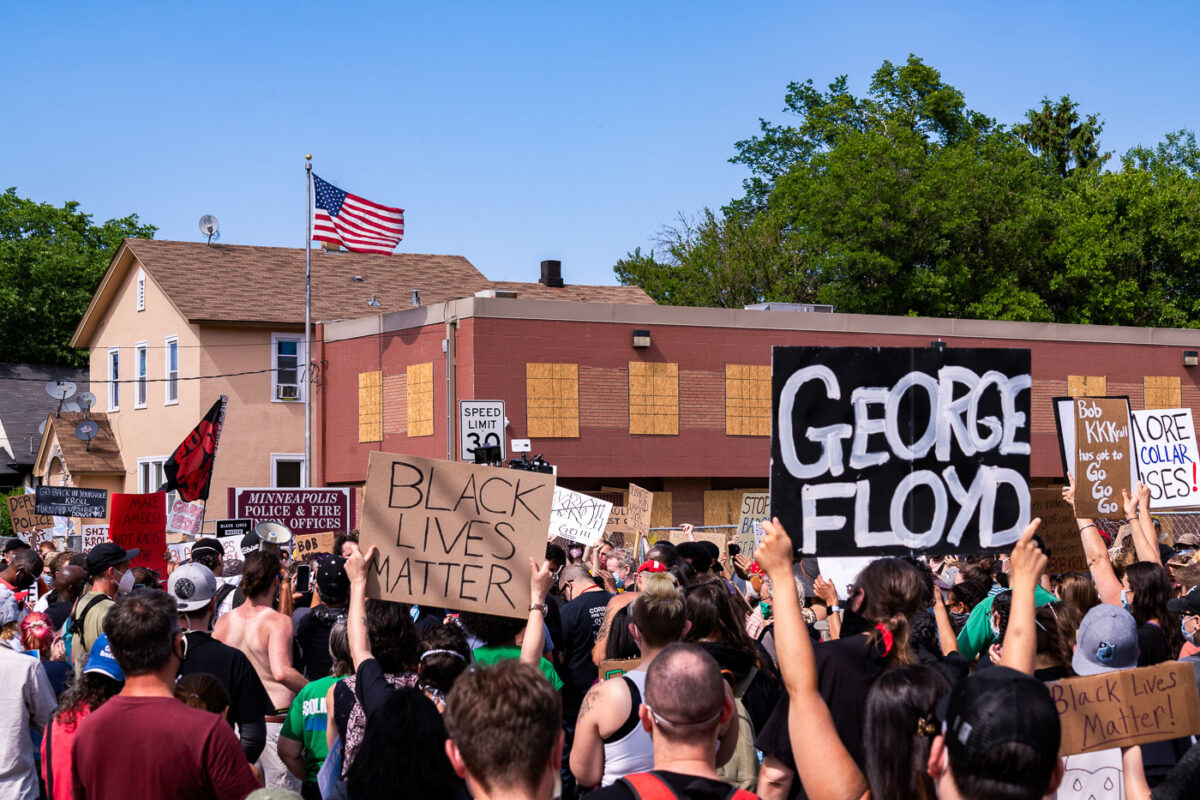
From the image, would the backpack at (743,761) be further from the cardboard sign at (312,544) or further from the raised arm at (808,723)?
the cardboard sign at (312,544)

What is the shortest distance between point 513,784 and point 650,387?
96.4ft

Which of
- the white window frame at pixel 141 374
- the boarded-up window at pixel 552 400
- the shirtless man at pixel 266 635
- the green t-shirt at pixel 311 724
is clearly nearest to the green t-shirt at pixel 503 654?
the green t-shirt at pixel 311 724

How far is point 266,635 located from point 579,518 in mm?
6595

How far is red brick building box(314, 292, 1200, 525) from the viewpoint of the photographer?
31.6 metres

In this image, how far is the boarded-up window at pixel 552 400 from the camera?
31.5 m

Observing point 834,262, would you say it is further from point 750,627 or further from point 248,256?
point 750,627

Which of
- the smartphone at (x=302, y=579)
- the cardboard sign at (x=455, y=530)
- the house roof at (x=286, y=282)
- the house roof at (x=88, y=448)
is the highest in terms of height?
the house roof at (x=286, y=282)

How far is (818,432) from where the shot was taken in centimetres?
525

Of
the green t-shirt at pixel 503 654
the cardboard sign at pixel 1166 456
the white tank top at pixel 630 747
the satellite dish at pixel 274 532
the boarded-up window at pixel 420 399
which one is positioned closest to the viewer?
the white tank top at pixel 630 747

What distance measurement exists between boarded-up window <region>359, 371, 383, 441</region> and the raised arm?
3103 centimetres

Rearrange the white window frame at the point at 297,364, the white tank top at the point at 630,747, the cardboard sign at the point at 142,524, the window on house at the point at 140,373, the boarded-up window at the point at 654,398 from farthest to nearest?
the window on house at the point at 140,373 → the white window frame at the point at 297,364 → the boarded-up window at the point at 654,398 → the cardboard sign at the point at 142,524 → the white tank top at the point at 630,747

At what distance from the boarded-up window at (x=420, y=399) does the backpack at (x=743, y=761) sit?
91.7 feet

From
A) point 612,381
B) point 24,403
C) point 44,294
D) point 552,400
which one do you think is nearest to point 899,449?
point 552,400

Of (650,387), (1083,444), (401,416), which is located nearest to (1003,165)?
(650,387)
